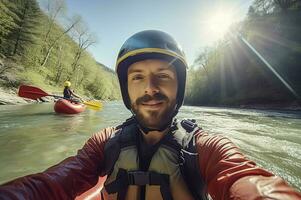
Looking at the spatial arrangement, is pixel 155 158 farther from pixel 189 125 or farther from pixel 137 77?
pixel 137 77

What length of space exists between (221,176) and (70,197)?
1.03m

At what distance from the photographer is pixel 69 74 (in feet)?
145

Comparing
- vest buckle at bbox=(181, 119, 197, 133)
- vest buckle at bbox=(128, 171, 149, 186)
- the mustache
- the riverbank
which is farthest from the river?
the riverbank

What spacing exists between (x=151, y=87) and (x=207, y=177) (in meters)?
0.84

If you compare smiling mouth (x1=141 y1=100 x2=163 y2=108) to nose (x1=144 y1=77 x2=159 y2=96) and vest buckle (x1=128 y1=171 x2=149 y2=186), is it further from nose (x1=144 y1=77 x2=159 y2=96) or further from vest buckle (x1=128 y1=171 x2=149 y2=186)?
vest buckle (x1=128 y1=171 x2=149 y2=186)

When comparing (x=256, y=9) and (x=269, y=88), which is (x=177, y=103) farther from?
(x=256, y=9)

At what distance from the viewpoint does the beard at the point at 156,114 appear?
187 centimetres

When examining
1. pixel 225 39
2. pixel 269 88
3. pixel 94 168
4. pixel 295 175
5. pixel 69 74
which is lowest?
pixel 295 175

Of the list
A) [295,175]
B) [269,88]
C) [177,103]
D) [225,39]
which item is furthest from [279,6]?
[177,103]

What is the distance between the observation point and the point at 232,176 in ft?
4.00

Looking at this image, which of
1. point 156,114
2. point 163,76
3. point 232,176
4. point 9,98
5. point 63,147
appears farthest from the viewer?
point 9,98

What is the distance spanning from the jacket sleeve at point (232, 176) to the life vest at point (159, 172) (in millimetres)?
96

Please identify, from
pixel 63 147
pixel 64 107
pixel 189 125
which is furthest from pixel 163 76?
pixel 64 107

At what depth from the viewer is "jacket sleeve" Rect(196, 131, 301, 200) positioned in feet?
3.46
